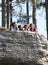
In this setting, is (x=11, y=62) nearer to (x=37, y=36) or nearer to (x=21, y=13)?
(x=37, y=36)

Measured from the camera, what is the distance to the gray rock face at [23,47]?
11188 millimetres

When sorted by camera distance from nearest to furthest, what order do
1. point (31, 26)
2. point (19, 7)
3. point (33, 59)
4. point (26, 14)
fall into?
1. point (33, 59)
2. point (31, 26)
3. point (19, 7)
4. point (26, 14)

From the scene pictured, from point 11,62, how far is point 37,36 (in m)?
1.46

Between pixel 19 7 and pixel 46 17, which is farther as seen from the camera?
pixel 46 17

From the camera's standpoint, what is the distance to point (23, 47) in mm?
11312

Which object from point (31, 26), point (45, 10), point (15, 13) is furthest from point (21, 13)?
point (31, 26)

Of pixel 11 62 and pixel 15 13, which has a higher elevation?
pixel 15 13

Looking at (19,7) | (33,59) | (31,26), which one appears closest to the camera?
(33,59)

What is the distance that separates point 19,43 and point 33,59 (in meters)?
0.85

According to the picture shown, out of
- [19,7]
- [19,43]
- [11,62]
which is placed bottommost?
→ [11,62]

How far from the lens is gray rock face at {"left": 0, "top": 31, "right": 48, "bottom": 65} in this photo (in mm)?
11188

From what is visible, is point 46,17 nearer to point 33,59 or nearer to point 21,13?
point 21,13

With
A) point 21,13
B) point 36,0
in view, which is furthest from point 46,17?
point 36,0

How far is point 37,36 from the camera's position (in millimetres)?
11484
